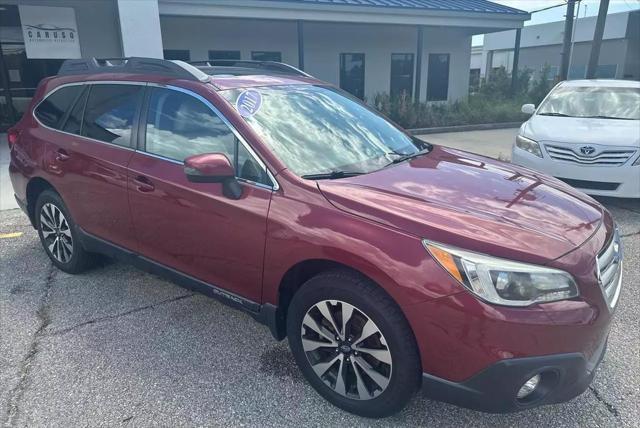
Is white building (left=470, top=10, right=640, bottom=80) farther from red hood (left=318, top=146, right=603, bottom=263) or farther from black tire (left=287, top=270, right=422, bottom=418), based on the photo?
black tire (left=287, top=270, right=422, bottom=418)

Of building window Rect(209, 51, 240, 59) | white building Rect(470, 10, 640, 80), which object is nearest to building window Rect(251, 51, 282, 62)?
building window Rect(209, 51, 240, 59)

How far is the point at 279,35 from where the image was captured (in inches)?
595

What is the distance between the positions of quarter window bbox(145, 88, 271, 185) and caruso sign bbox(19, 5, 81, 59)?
34.7ft

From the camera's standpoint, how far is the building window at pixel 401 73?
1730 centimetres

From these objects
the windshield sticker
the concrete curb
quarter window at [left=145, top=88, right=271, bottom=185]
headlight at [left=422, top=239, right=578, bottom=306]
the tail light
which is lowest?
the concrete curb

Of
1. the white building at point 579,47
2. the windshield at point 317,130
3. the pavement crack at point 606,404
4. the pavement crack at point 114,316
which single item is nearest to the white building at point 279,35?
the pavement crack at point 114,316

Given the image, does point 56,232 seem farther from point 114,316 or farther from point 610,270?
point 610,270

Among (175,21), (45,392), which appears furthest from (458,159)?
(175,21)

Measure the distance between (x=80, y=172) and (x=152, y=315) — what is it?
122cm

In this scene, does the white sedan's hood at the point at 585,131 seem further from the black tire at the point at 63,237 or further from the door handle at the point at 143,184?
the black tire at the point at 63,237

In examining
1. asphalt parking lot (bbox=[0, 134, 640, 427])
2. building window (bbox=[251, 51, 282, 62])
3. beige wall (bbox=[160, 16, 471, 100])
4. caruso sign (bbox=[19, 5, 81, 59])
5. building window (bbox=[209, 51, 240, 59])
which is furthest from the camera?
building window (bbox=[251, 51, 282, 62])

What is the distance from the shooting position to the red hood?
2080 mm

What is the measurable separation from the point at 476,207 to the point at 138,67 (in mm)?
2561

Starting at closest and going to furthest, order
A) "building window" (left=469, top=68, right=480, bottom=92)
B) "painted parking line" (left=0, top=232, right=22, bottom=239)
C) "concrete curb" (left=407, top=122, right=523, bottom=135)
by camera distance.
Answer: "painted parking line" (left=0, top=232, right=22, bottom=239) < "concrete curb" (left=407, top=122, right=523, bottom=135) < "building window" (left=469, top=68, right=480, bottom=92)
